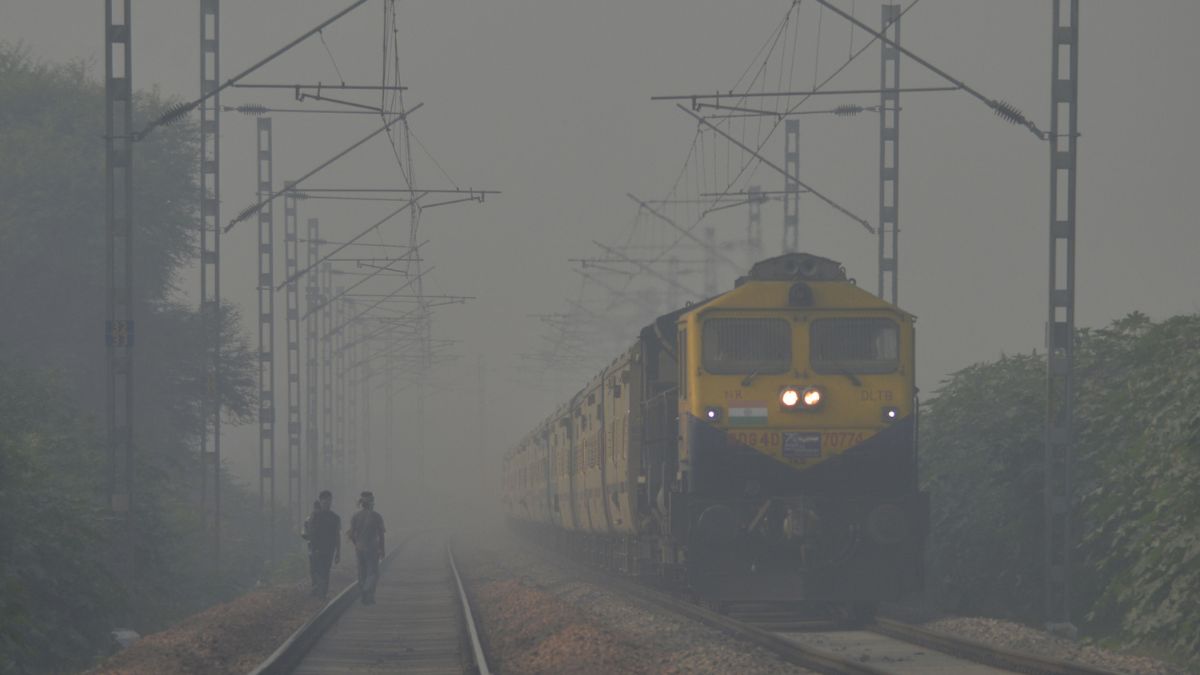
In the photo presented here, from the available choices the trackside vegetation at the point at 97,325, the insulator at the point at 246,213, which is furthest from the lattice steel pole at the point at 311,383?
the insulator at the point at 246,213

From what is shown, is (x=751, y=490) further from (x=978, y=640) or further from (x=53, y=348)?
(x=53, y=348)

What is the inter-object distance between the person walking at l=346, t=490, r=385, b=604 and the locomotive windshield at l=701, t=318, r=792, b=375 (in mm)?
8257

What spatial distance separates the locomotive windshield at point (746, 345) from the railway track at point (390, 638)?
4.67m

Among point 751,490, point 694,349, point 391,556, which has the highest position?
point 694,349

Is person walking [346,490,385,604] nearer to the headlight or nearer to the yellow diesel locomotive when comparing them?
the yellow diesel locomotive

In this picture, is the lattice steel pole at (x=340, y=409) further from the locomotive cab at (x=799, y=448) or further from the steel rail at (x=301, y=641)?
the locomotive cab at (x=799, y=448)

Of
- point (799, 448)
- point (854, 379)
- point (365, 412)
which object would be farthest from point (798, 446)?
point (365, 412)

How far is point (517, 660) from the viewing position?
19.6 metres

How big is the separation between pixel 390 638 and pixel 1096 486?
1007cm

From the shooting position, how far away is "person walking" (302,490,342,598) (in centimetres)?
3050

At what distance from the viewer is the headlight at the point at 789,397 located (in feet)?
74.5

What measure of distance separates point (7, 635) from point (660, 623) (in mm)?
8978

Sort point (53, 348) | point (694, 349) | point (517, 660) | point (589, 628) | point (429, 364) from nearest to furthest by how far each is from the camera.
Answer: point (517, 660) < point (589, 628) < point (694, 349) < point (53, 348) < point (429, 364)

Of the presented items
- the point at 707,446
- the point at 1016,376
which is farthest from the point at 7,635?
the point at 1016,376
